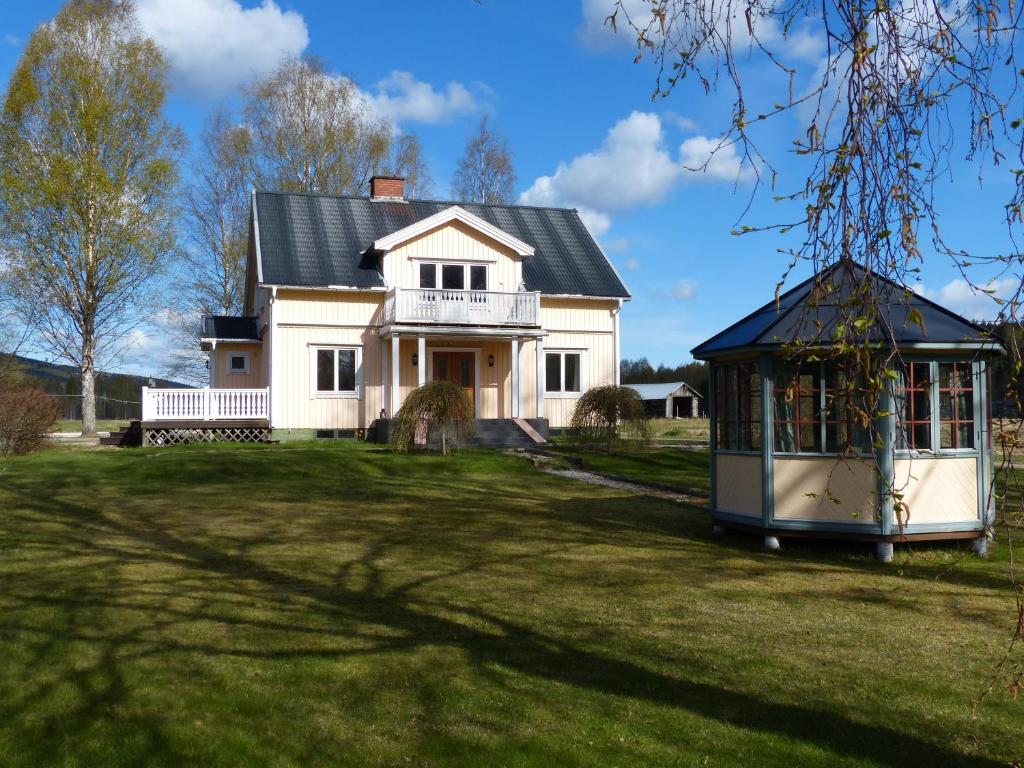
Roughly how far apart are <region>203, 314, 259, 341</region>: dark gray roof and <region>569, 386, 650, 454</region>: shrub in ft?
36.1

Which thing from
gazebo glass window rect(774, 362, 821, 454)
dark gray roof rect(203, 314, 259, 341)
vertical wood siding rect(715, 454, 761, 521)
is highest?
dark gray roof rect(203, 314, 259, 341)

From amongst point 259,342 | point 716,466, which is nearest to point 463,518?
point 716,466

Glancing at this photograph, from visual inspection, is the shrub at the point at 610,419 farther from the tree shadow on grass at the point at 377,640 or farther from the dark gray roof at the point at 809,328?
the tree shadow on grass at the point at 377,640

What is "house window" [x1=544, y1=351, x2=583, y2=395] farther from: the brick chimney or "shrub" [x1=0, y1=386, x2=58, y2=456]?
"shrub" [x1=0, y1=386, x2=58, y2=456]

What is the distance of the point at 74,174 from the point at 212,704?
30.4 meters

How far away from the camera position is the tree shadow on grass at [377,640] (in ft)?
16.2

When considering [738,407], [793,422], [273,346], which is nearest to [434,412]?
[273,346]

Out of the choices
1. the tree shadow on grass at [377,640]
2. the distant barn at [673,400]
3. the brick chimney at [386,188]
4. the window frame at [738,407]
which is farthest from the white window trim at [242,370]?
the distant barn at [673,400]

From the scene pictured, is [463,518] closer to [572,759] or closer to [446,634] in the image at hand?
[446,634]

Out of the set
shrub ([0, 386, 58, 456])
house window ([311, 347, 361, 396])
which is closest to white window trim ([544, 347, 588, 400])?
house window ([311, 347, 361, 396])

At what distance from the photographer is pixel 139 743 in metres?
4.70

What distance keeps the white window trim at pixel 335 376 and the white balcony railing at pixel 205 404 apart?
1.30 metres

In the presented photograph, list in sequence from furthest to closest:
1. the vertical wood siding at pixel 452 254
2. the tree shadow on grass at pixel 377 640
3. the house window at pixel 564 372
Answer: the house window at pixel 564 372 < the vertical wood siding at pixel 452 254 < the tree shadow on grass at pixel 377 640

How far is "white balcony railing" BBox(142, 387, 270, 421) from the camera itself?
81.3ft
